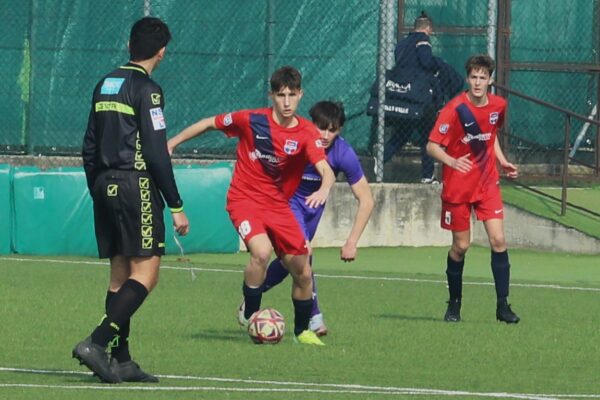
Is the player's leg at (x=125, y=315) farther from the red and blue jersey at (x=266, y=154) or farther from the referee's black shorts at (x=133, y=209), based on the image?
the red and blue jersey at (x=266, y=154)

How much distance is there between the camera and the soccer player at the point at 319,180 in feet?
40.2

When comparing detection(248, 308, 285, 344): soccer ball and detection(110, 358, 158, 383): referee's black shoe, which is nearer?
detection(110, 358, 158, 383): referee's black shoe

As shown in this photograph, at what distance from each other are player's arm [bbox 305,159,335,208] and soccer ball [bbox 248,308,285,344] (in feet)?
2.93

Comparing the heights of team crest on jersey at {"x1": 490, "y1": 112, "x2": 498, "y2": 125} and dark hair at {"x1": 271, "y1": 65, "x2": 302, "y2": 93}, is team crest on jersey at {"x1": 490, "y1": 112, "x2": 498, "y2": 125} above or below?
below

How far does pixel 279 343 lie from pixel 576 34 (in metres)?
12.9

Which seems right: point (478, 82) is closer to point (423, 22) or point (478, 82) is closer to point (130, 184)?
point (130, 184)

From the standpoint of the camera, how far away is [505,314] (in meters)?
13.6

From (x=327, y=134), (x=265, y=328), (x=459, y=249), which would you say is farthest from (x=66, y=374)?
(x=459, y=249)

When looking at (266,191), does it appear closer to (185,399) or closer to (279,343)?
(279,343)

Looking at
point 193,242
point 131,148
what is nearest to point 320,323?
point 131,148

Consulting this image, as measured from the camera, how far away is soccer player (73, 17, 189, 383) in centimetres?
935

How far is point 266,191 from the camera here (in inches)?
469

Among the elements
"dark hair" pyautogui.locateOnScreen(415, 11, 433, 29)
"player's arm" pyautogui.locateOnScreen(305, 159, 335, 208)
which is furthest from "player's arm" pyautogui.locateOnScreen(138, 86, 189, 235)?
"dark hair" pyautogui.locateOnScreen(415, 11, 433, 29)

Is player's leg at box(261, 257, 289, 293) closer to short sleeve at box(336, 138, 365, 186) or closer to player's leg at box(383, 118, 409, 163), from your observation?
short sleeve at box(336, 138, 365, 186)
